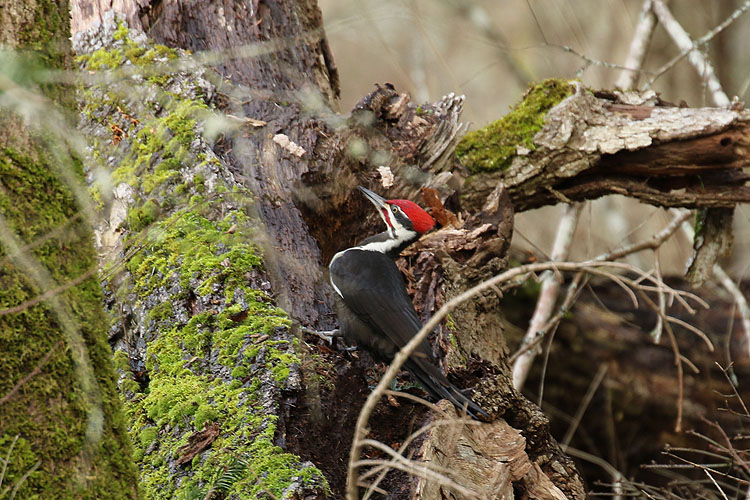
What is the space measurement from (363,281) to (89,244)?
171 centimetres

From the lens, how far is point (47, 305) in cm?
156

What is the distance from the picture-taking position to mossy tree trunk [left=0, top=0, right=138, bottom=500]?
4.85 feet

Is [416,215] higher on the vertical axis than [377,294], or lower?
higher

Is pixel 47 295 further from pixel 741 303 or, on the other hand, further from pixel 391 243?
pixel 741 303

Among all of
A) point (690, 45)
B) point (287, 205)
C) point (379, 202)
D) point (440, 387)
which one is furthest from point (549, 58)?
point (440, 387)

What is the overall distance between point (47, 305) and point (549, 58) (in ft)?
24.7

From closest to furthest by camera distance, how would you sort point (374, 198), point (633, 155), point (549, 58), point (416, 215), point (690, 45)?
point (416, 215) < point (374, 198) < point (633, 155) < point (690, 45) < point (549, 58)

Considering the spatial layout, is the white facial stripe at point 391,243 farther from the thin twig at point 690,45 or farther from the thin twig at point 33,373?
the thin twig at point 690,45

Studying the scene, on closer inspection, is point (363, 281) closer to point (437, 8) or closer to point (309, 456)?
point (309, 456)

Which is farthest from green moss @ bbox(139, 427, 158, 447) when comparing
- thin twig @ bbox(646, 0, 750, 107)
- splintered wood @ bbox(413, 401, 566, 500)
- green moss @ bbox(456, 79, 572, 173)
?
thin twig @ bbox(646, 0, 750, 107)

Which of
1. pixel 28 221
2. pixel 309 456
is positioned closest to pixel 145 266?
pixel 309 456

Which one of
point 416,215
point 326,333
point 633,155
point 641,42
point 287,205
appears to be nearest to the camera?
point 326,333

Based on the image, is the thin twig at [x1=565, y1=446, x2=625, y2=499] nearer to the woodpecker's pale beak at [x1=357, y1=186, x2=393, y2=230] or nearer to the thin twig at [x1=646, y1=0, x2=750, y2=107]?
the woodpecker's pale beak at [x1=357, y1=186, x2=393, y2=230]

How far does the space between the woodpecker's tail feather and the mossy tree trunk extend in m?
1.32
